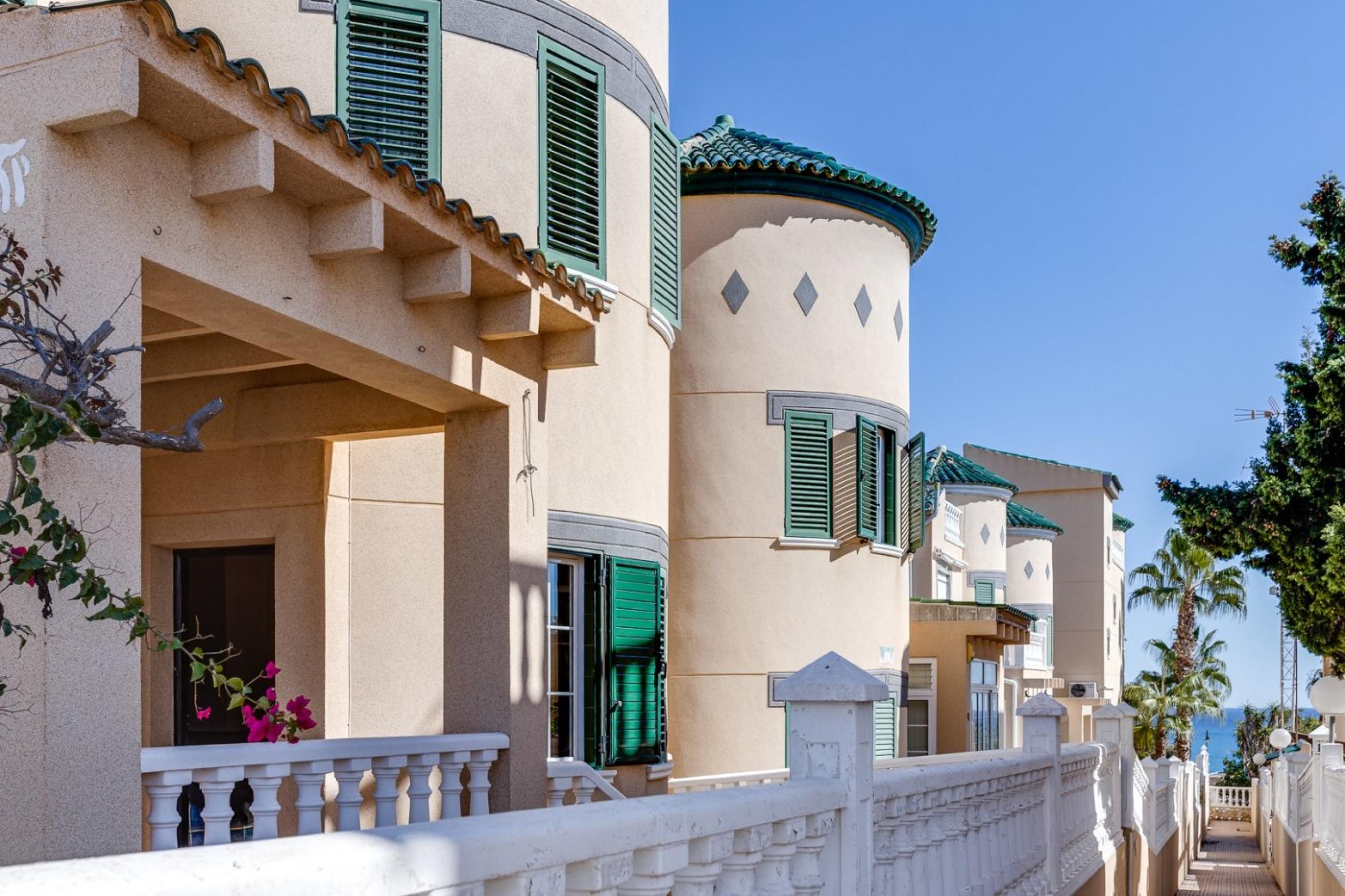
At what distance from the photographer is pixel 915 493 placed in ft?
61.7

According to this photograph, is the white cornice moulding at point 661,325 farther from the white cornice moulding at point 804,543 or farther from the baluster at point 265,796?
the baluster at point 265,796

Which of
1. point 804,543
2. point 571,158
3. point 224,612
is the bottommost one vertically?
point 224,612

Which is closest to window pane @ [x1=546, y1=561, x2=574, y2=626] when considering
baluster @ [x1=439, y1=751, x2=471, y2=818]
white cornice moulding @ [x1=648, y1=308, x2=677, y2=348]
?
white cornice moulding @ [x1=648, y1=308, x2=677, y2=348]

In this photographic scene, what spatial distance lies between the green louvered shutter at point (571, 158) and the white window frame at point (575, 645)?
216 centimetres

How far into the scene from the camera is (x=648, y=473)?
476 inches

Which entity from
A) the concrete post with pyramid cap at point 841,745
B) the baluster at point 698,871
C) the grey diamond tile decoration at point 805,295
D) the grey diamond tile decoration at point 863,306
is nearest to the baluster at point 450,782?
the concrete post with pyramid cap at point 841,745

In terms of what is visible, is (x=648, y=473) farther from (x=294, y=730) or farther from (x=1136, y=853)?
(x=1136, y=853)

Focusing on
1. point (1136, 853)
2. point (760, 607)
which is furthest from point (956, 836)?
point (1136, 853)

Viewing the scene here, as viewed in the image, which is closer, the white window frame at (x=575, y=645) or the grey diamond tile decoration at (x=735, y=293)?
the white window frame at (x=575, y=645)

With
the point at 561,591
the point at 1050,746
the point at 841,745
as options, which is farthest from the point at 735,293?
the point at 841,745

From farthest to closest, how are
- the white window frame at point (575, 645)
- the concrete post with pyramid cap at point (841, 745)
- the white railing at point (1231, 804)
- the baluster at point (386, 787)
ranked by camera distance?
the white railing at point (1231, 804)
the white window frame at point (575, 645)
the baluster at point (386, 787)
the concrete post with pyramid cap at point (841, 745)

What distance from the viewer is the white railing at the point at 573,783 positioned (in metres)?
8.99

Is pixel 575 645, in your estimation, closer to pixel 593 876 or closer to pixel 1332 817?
pixel 593 876

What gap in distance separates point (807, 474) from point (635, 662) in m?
5.51
